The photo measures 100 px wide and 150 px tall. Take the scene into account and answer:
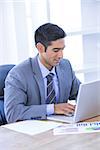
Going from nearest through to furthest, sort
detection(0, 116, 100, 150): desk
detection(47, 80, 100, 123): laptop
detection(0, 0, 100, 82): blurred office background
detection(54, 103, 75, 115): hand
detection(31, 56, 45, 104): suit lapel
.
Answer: detection(0, 116, 100, 150): desk < detection(47, 80, 100, 123): laptop < detection(54, 103, 75, 115): hand < detection(31, 56, 45, 104): suit lapel < detection(0, 0, 100, 82): blurred office background

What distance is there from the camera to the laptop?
176 cm

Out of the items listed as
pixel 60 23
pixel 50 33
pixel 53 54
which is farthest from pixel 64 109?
pixel 60 23

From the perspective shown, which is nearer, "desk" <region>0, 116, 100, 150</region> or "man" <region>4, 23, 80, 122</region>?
"desk" <region>0, 116, 100, 150</region>

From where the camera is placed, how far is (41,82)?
2105mm

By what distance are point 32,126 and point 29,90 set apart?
361mm

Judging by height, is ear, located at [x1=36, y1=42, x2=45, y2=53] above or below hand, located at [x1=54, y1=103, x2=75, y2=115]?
above

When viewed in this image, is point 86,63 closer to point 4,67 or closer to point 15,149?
point 4,67

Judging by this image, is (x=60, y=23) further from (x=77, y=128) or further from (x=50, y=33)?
(x=77, y=128)

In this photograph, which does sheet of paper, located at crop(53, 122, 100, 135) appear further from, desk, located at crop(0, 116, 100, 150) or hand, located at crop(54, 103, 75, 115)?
hand, located at crop(54, 103, 75, 115)

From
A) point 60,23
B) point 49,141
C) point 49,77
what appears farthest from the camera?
point 60,23

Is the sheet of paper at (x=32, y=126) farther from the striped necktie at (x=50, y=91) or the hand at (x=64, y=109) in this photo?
the striped necktie at (x=50, y=91)

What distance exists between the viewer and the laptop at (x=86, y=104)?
176cm

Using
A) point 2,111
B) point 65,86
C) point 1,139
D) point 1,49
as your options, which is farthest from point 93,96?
point 1,49

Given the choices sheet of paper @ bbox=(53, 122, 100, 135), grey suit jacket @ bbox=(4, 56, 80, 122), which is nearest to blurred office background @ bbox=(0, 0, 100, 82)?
grey suit jacket @ bbox=(4, 56, 80, 122)
